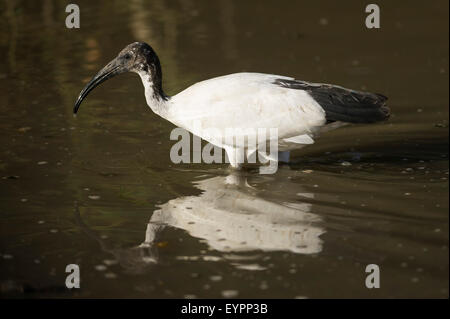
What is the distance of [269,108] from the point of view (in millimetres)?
7109

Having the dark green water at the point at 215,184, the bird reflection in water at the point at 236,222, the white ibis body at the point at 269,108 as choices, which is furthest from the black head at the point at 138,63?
the bird reflection in water at the point at 236,222

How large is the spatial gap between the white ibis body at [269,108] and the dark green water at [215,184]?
1.40 feet

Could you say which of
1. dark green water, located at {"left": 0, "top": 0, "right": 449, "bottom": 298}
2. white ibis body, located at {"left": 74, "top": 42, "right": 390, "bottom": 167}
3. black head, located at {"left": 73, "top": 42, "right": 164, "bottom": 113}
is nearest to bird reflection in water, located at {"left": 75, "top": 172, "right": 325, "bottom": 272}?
dark green water, located at {"left": 0, "top": 0, "right": 449, "bottom": 298}

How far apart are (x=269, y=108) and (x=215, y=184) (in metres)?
0.79

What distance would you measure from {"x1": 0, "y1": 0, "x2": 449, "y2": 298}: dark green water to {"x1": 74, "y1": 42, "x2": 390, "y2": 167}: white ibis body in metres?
0.43

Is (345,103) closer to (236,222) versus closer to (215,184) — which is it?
(215,184)

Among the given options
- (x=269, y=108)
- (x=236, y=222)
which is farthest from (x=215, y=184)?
(x=236, y=222)

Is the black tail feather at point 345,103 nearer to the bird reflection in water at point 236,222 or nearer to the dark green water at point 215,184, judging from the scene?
the dark green water at point 215,184

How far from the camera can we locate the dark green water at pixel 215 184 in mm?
5336

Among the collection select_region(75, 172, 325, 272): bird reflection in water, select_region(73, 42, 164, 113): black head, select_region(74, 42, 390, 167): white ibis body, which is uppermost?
select_region(73, 42, 164, 113): black head

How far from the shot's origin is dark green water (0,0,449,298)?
5336 mm

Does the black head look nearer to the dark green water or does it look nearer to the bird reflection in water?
the dark green water

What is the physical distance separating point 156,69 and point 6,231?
7.30 feet
